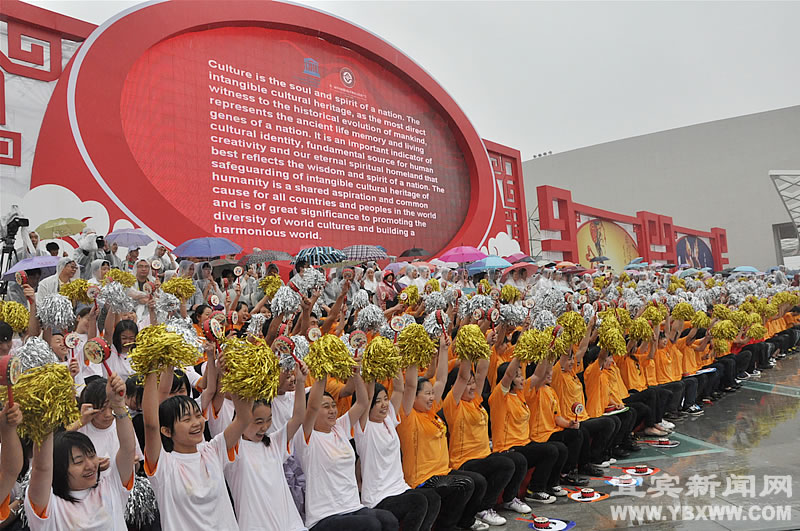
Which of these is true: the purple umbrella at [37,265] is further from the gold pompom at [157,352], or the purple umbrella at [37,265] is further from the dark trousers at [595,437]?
the dark trousers at [595,437]

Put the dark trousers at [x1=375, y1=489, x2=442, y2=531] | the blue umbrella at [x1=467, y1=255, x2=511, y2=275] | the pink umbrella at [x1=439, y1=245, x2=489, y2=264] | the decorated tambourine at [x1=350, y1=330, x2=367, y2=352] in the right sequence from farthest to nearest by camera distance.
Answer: the pink umbrella at [x1=439, y1=245, x2=489, y2=264] → the blue umbrella at [x1=467, y1=255, x2=511, y2=275] → the decorated tambourine at [x1=350, y1=330, x2=367, y2=352] → the dark trousers at [x1=375, y1=489, x2=442, y2=531]

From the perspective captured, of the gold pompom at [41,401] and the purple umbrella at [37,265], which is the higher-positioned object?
the purple umbrella at [37,265]

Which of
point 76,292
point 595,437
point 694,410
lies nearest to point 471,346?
point 595,437

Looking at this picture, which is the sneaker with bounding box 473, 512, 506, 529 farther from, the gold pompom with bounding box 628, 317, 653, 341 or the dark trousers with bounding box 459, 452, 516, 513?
the gold pompom with bounding box 628, 317, 653, 341

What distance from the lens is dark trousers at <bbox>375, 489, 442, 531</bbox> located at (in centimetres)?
323

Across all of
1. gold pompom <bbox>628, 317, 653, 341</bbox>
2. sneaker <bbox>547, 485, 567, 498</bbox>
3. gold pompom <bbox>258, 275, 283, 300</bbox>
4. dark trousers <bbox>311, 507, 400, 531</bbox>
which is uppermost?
gold pompom <bbox>258, 275, 283, 300</bbox>

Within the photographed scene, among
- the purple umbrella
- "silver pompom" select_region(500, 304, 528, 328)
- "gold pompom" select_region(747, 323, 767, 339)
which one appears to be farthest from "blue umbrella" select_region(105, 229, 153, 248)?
"gold pompom" select_region(747, 323, 767, 339)

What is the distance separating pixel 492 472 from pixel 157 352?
250 cm

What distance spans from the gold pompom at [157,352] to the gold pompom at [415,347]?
1.42m

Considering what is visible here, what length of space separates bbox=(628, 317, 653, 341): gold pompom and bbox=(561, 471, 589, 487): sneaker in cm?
178

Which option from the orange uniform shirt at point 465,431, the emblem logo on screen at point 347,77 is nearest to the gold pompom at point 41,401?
the orange uniform shirt at point 465,431

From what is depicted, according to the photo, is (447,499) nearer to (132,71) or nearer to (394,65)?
→ (132,71)

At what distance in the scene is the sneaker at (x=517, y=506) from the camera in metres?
4.12

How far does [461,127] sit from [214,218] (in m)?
8.03
